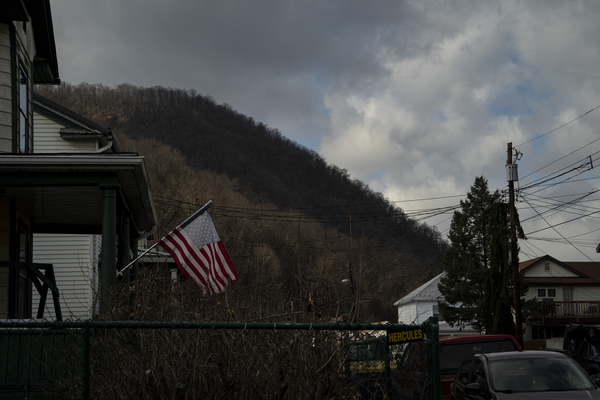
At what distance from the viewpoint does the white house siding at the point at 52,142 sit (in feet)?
68.9

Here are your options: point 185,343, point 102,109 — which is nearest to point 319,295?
point 185,343

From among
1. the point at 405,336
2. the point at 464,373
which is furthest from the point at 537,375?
the point at 405,336

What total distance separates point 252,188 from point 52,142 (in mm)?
71419

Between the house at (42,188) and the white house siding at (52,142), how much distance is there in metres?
5.02

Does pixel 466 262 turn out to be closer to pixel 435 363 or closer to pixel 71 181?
pixel 71 181

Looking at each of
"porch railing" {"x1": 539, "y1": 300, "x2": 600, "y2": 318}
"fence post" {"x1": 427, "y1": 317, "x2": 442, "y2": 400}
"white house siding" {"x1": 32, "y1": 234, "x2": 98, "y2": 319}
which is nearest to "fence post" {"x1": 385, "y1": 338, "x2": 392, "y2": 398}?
"fence post" {"x1": 427, "y1": 317, "x2": 442, "y2": 400}

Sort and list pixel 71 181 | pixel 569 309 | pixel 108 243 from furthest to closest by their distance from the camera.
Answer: pixel 569 309 → pixel 71 181 → pixel 108 243

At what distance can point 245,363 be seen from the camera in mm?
5477

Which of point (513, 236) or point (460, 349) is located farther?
point (513, 236)

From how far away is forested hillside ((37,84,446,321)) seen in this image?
4631cm

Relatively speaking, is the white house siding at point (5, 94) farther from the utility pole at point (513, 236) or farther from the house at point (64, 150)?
the utility pole at point (513, 236)

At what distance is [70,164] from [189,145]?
342 ft

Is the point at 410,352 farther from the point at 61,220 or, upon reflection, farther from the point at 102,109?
the point at 102,109

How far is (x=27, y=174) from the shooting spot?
10391 millimetres
